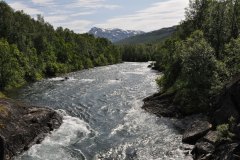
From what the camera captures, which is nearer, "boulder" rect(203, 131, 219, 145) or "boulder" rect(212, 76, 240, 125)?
"boulder" rect(203, 131, 219, 145)

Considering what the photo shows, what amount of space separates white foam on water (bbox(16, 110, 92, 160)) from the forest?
723 inches

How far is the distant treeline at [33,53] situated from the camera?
305 ft

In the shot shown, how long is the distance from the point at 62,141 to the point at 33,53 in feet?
295

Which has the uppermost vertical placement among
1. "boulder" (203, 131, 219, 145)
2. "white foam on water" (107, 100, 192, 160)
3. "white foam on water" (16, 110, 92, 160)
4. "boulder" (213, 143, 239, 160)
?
"boulder" (213, 143, 239, 160)

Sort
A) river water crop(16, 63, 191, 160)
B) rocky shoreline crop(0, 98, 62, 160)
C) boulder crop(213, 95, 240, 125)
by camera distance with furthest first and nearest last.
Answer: rocky shoreline crop(0, 98, 62, 160) < boulder crop(213, 95, 240, 125) < river water crop(16, 63, 191, 160)

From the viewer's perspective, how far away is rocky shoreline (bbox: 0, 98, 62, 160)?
40188 millimetres

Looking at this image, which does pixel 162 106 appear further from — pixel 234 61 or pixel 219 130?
pixel 219 130

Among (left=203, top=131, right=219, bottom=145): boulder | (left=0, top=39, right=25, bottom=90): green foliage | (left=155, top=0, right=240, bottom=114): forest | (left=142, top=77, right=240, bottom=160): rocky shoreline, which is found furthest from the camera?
(left=0, top=39, right=25, bottom=90): green foliage

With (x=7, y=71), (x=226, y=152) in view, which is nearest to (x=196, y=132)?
(x=226, y=152)

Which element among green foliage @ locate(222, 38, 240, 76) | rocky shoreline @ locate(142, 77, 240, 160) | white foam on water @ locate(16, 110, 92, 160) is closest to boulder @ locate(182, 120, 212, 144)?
rocky shoreline @ locate(142, 77, 240, 160)

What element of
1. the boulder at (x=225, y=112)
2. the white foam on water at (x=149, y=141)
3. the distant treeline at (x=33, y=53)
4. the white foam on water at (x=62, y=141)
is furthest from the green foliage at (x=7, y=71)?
the boulder at (x=225, y=112)

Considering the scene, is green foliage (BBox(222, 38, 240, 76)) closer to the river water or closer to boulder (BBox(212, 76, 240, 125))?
boulder (BBox(212, 76, 240, 125))

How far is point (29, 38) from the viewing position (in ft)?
459

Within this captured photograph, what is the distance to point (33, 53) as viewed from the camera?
128 meters
